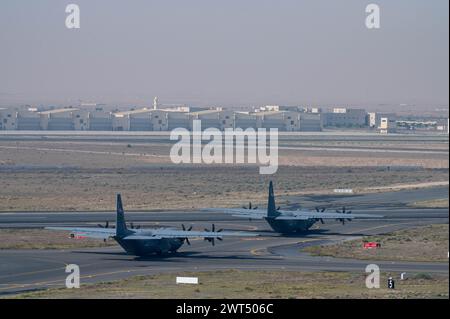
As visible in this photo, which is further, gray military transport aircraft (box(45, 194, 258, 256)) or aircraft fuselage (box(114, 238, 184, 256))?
aircraft fuselage (box(114, 238, 184, 256))

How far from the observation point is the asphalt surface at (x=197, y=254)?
229 feet

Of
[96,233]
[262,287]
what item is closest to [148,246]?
[96,233]

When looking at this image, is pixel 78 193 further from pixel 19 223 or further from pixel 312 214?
pixel 312 214

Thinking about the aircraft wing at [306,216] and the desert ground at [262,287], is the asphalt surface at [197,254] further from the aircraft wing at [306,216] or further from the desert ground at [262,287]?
the desert ground at [262,287]

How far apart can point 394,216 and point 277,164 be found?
8495 centimetres

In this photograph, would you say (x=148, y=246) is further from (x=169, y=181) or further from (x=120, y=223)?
(x=169, y=181)

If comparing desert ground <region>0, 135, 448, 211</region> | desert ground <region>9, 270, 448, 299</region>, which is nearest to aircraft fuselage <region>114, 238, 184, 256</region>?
desert ground <region>9, 270, 448, 299</region>

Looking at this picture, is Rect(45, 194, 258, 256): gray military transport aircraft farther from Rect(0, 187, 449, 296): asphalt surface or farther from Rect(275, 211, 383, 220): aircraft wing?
Rect(275, 211, 383, 220): aircraft wing

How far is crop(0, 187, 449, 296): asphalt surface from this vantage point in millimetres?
69875

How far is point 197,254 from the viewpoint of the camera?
80.9 meters

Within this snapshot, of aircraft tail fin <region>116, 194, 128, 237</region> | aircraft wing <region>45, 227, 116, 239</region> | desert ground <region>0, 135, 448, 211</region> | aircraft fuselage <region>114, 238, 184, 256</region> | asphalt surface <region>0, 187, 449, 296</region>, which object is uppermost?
aircraft tail fin <region>116, 194, 128, 237</region>

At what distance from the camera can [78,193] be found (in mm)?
138875

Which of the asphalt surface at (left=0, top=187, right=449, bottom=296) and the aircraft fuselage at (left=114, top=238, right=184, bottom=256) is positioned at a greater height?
the aircraft fuselage at (left=114, top=238, right=184, bottom=256)

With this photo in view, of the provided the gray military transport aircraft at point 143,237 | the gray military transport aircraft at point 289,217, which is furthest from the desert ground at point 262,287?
the gray military transport aircraft at point 289,217
